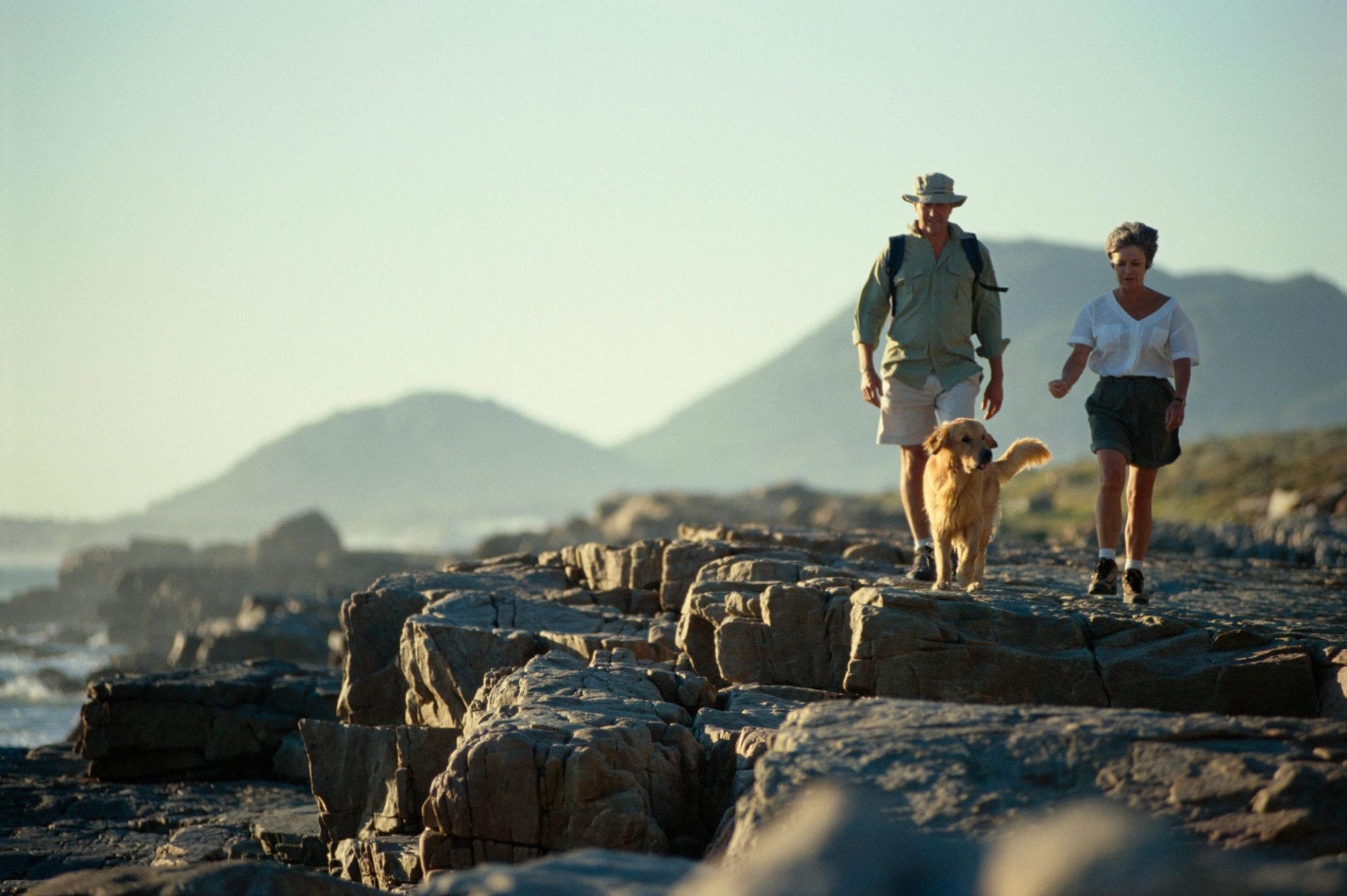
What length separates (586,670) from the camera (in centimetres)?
897

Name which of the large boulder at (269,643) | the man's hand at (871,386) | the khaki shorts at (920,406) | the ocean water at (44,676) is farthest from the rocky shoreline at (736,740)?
the large boulder at (269,643)

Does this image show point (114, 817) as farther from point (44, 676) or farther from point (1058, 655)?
point (44, 676)

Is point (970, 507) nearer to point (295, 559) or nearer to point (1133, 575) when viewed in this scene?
point (1133, 575)

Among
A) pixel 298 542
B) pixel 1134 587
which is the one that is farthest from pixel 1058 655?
pixel 298 542

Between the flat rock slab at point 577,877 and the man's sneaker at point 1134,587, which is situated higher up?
the man's sneaker at point 1134,587

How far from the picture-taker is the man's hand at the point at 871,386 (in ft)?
32.7

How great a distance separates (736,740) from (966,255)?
4441 millimetres

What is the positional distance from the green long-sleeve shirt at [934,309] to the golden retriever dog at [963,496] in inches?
27.6

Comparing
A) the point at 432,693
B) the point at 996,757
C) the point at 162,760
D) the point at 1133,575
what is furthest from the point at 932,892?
the point at 162,760

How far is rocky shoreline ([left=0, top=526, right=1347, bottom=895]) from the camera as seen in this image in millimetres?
4570

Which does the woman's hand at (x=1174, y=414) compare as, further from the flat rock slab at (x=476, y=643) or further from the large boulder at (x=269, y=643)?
the large boulder at (x=269, y=643)

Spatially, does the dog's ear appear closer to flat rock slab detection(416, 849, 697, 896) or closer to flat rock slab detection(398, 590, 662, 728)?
flat rock slab detection(398, 590, 662, 728)

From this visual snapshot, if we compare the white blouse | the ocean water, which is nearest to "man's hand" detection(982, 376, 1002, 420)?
the white blouse

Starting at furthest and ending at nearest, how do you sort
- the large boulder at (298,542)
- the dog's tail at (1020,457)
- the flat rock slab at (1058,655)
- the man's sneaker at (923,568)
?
1. the large boulder at (298,542)
2. the man's sneaker at (923,568)
3. the dog's tail at (1020,457)
4. the flat rock slab at (1058,655)
